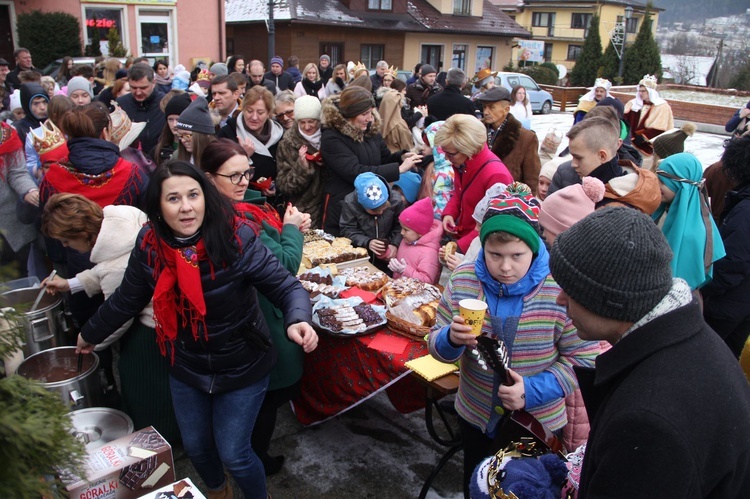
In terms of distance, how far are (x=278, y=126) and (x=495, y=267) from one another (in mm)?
3708

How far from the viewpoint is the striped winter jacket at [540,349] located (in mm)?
2436

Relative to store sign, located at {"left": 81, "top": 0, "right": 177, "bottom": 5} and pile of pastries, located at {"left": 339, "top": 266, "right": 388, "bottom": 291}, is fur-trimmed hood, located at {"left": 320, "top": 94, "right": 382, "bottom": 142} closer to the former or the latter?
pile of pastries, located at {"left": 339, "top": 266, "right": 388, "bottom": 291}

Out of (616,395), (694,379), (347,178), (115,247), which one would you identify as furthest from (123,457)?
(347,178)

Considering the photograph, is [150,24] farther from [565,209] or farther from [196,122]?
[565,209]

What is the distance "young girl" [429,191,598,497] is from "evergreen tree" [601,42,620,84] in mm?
34123

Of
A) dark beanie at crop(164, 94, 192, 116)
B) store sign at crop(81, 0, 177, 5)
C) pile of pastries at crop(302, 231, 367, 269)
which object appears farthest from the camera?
store sign at crop(81, 0, 177, 5)

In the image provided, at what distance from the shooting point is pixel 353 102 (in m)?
4.88

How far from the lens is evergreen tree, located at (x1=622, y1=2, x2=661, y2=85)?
31297 millimetres

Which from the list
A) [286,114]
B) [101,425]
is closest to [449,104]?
[286,114]

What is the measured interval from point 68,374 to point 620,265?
2959mm

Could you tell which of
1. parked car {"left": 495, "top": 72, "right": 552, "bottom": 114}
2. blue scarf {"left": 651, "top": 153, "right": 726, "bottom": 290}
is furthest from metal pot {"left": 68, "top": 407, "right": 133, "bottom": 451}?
parked car {"left": 495, "top": 72, "right": 552, "bottom": 114}

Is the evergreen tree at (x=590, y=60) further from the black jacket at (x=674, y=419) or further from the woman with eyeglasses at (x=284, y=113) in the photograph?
the black jacket at (x=674, y=419)

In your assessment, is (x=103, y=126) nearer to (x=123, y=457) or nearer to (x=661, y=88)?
(x=123, y=457)

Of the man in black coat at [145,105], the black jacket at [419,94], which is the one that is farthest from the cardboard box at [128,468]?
the black jacket at [419,94]
